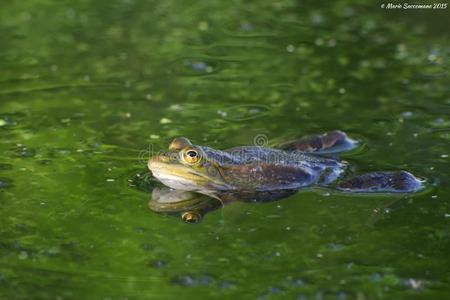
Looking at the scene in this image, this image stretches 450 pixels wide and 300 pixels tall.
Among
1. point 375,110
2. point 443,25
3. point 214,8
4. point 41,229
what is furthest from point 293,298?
point 214,8

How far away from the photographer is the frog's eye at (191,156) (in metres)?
4.80

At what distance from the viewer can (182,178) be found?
191 inches

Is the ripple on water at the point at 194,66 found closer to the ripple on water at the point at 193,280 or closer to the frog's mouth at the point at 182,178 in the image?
the frog's mouth at the point at 182,178

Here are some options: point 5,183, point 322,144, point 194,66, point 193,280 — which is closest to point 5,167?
point 5,183

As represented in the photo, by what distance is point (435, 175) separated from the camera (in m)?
5.10

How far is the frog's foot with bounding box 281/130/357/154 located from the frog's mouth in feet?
2.66

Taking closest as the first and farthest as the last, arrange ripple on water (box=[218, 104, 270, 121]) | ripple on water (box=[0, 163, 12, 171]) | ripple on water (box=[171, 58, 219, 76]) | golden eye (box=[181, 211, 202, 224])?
1. golden eye (box=[181, 211, 202, 224])
2. ripple on water (box=[0, 163, 12, 171])
3. ripple on water (box=[218, 104, 270, 121])
4. ripple on water (box=[171, 58, 219, 76])

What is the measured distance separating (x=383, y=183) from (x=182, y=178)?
1.23 meters

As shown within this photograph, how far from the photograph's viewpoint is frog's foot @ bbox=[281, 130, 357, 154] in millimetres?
5551

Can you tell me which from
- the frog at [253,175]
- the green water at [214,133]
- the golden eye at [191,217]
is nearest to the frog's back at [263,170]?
the frog at [253,175]

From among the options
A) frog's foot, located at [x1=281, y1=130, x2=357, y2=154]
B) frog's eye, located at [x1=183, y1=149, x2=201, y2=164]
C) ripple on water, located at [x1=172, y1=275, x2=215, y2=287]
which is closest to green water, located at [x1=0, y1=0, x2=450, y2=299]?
ripple on water, located at [x1=172, y1=275, x2=215, y2=287]

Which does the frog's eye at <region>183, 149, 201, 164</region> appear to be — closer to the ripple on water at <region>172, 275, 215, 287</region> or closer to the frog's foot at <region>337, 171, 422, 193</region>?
the frog's foot at <region>337, 171, 422, 193</region>

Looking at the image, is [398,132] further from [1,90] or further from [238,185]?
[1,90]

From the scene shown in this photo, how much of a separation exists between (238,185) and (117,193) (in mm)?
755
